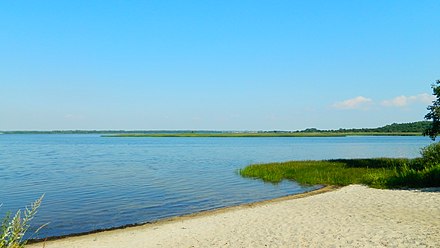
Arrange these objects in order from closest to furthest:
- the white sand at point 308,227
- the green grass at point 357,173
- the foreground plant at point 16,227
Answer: the foreground plant at point 16,227, the white sand at point 308,227, the green grass at point 357,173

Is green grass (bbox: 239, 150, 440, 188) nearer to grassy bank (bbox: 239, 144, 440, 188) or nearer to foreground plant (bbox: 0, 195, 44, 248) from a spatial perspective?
grassy bank (bbox: 239, 144, 440, 188)

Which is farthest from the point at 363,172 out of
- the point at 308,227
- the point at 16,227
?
the point at 16,227

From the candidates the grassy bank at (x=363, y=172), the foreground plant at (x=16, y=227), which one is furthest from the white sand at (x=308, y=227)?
the foreground plant at (x=16, y=227)

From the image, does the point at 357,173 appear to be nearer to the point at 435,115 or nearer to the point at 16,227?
the point at 435,115

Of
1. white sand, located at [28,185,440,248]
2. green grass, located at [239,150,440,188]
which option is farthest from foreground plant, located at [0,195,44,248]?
green grass, located at [239,150,440,188]

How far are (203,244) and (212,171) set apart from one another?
34.4 meters

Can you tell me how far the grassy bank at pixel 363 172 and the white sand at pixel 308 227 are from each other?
3.67 metres

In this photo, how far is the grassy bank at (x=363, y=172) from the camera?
85.1 feet

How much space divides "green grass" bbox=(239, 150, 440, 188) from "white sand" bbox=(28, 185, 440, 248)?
12.1 ft

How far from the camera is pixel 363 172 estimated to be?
35.5 meters

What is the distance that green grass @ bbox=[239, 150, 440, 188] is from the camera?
25906mm

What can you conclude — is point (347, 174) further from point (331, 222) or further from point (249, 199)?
point (331, 222)

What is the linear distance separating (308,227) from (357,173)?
21197mm

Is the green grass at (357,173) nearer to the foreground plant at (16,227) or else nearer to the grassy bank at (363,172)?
the grassy bank at (363,172)
